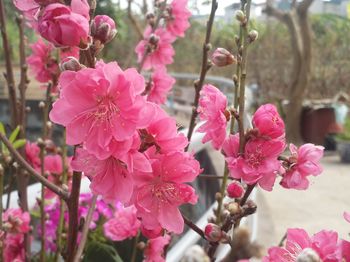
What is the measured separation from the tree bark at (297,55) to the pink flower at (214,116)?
652 centimetres

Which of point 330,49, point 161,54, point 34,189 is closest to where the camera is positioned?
point 34,189

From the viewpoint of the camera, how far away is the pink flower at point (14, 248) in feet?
2.85

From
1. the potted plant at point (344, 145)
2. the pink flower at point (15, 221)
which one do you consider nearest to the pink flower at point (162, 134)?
the pink flower at point (15, 221)

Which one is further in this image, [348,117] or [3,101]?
[348,117]

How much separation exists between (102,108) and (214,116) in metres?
0.16

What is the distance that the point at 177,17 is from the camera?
3.56ft

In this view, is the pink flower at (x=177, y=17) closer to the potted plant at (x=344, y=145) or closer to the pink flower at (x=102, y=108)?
the pink flower at (x=102, y=108)

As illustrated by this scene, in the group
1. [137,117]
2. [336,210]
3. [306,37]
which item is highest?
[137,117]

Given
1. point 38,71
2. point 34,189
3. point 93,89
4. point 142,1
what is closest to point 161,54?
point 38,71

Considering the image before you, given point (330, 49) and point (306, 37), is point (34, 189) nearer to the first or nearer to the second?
point (306, 37)

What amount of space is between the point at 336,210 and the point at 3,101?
2.91 meters

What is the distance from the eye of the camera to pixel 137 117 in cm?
44

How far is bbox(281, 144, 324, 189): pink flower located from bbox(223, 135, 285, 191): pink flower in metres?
0.03

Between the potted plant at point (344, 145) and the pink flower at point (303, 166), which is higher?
the pink flower at point (303, 166)
